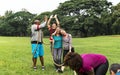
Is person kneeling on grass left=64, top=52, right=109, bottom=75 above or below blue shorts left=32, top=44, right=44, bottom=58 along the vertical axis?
above

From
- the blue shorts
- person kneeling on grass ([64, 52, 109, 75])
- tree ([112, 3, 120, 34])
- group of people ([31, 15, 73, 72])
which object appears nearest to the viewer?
person kneeling on grass ([64, 52, 109, 75])

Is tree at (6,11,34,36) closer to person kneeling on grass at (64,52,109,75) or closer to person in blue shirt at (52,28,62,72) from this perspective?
person in blue shirt at (52,28,62,72)

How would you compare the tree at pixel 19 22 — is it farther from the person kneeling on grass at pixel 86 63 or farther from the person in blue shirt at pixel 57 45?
the person kneeling on grass at pixel 86 63

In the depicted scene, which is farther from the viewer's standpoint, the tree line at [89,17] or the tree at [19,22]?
the tree at [19,22]

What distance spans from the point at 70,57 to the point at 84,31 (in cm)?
6202

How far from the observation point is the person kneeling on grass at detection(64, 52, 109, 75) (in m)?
6.12

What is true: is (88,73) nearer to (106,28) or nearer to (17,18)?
(106,28)

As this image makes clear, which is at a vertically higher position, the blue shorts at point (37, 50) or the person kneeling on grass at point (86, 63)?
the person kneeling on grass at point (86, 63)

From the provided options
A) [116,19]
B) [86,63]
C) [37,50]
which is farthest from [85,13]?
[86,63]

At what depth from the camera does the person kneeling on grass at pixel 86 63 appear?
6.12m

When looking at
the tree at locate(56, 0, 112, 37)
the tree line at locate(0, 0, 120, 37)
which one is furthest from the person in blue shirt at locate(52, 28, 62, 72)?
the tree at locate(56, 0, 112, 37)

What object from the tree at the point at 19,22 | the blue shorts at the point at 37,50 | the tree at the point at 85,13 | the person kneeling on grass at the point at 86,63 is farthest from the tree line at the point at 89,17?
the person kneeling on grass at the point at 86,63

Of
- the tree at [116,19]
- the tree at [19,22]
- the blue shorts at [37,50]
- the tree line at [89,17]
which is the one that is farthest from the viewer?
the tree at [19,22]

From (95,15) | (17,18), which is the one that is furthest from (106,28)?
(17,18)
